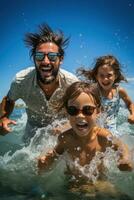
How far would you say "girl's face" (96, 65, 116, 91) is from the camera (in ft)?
28.1

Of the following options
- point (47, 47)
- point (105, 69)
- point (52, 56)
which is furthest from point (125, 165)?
point (105, 69)

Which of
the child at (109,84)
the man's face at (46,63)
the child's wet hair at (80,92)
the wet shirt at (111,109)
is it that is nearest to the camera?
the child's wet hair at (80,92)

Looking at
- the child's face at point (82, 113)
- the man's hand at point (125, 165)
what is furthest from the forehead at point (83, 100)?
the man's hand at point (125, 165)

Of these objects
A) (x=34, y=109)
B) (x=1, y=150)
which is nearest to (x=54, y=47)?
(x=34, y=109)

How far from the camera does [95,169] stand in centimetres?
553

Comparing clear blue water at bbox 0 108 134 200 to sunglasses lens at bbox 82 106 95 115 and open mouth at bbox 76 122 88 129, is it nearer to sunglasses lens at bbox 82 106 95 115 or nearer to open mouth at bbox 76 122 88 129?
open mouth at bbox 76 122 88 129

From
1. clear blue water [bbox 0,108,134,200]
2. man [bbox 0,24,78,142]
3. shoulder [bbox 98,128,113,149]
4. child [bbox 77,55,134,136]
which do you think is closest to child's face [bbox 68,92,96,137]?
shoulder [bbox 98,128,113,149]

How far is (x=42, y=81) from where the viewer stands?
22.4 ft

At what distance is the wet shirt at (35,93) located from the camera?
6902 mm

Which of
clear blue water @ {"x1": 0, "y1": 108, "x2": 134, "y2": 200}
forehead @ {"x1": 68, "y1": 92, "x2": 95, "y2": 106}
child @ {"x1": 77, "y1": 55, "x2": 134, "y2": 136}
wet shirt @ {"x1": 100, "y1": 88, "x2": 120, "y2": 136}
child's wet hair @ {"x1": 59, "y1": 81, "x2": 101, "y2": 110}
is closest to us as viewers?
clear blue water @ {"x1": 0, "y1": 108, "x2": 134, "y2": 200}

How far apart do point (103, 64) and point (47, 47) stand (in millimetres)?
2127

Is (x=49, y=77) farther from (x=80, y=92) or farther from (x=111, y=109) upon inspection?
(x=111, y=109)

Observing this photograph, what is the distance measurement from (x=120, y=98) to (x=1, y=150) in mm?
2780

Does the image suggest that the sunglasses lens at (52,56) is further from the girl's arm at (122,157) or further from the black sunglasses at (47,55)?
the girl's arm at (122,157)
